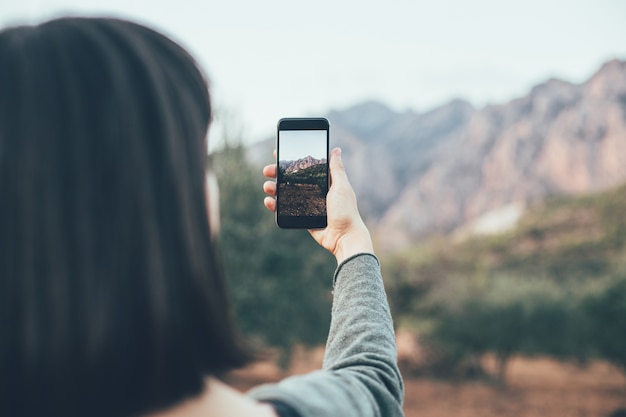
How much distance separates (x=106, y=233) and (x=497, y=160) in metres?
58.5

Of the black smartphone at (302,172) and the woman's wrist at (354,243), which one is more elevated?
the black smartphone at (302,172)

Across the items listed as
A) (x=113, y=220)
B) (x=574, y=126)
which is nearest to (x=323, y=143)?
(x=113, y=220)

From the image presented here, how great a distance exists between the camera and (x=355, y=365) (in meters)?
0.98

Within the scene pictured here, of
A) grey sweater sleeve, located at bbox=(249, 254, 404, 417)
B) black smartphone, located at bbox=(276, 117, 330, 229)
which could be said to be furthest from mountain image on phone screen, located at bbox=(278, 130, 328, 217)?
grey sweater sleeve, located at bbox=(249, 254, 404, 417)

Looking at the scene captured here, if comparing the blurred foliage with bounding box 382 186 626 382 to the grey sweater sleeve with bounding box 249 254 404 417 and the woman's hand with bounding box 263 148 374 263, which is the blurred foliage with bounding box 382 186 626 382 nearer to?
the woman's hand with bounding box 263 148 374 263

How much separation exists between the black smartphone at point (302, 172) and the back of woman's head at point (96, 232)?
784 millimetres

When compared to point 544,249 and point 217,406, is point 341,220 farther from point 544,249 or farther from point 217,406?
point 544,249

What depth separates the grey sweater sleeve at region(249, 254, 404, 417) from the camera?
846mm

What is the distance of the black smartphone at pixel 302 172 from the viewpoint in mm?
1564

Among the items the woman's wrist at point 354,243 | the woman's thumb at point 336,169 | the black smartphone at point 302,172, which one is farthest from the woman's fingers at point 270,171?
the woman's wrist at point 354,243

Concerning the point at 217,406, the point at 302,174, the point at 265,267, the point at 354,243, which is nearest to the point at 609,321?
the point at 265,267

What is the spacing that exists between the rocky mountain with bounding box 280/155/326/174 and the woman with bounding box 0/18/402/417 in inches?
33.2

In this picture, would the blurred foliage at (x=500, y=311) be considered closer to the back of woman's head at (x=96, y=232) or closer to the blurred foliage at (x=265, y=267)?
the blurred foliage at (x=265, y=267)

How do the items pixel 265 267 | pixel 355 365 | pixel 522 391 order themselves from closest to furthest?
pixel 355 365 < pixel 265 267 < pixel 522 391
